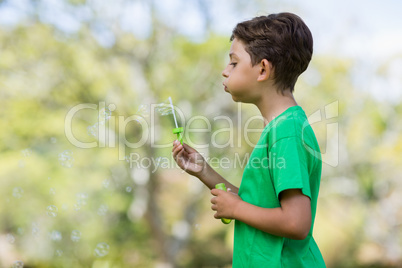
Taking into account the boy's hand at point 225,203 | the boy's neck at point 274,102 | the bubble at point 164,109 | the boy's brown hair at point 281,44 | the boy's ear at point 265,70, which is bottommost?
the boy's hand at point 225,203

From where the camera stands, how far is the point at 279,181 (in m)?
1.04

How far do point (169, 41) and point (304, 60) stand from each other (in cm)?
784

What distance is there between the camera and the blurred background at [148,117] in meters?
7.96

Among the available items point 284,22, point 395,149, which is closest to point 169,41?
point 395,149

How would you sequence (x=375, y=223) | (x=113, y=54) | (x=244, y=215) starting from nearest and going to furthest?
(x=244, y=215) < (x=113, y=54) < (x=375, y=223)

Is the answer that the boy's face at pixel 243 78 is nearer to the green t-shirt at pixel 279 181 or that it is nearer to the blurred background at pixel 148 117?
the green t-shirt at pixel 279 181

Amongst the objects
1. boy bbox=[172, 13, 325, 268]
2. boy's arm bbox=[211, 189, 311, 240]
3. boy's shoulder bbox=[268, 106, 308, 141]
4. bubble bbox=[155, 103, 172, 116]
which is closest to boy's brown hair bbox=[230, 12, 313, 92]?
boy bbox=[172, 13, 325, 268]

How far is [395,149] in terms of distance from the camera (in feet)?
32.4

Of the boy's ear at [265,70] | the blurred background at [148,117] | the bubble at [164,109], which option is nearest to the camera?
the boy's ear at [265,70]

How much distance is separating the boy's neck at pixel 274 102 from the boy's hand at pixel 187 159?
29cm

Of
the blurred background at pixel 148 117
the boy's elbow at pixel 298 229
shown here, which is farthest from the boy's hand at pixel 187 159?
the blurred background at pixel 148 117

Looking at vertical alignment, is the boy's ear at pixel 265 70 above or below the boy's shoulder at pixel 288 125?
above

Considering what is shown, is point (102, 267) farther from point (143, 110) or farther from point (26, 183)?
point (143, 110)

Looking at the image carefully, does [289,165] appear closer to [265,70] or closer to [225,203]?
[225,203]
